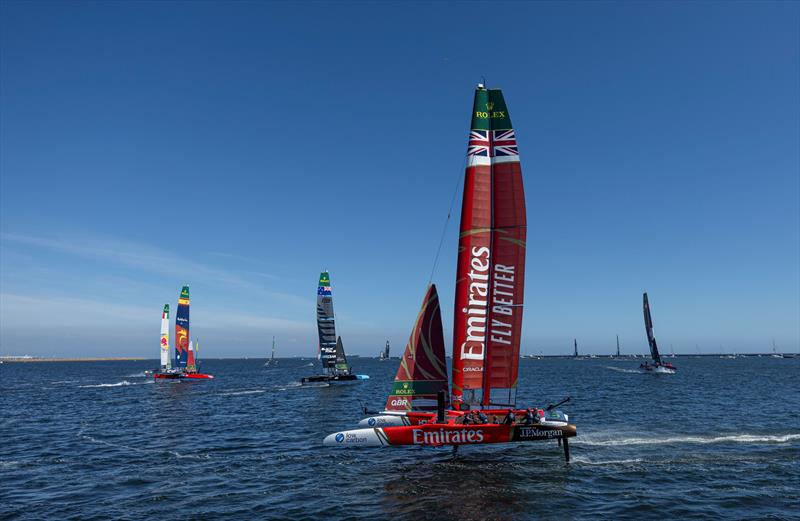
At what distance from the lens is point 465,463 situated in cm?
2139

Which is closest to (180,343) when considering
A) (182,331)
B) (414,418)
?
(182,331)

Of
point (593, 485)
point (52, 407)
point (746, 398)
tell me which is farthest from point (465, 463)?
point (52, 407)

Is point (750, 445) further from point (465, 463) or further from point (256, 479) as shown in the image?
point (256, 479)

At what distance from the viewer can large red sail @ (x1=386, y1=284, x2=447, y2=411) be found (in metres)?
22.2

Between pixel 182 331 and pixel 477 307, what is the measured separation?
66.4 m


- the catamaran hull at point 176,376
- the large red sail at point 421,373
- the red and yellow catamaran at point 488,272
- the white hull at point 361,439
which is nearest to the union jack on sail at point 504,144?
the red and yellow catamaran at point 488,272

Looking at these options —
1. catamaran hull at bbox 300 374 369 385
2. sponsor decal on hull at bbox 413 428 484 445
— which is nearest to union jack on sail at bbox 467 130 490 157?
sponsor decal on hull at bbox 413 428 484 445

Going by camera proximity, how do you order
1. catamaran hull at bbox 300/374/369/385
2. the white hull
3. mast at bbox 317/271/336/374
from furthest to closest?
catamaran hull at bbox 300/374/369/385 < mast at bbox 317/271/336/374 < the white hull

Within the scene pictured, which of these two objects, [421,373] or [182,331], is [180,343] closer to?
[182,331]

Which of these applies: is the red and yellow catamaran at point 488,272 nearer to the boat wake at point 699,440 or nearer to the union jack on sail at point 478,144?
the union jack on sail at point 478,144

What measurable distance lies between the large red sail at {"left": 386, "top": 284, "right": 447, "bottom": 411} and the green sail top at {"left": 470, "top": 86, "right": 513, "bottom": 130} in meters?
9.02

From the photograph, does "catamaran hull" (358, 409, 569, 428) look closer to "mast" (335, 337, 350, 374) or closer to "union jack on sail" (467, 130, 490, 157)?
"union jack on sail" (467, 130, 490, 157)

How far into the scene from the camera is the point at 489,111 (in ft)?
72.5

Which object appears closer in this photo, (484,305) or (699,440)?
(484,305)
